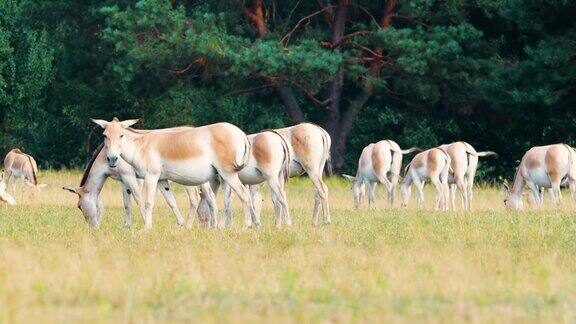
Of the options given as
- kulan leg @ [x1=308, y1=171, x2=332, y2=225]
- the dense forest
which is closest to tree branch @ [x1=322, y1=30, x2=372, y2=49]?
the dense forest

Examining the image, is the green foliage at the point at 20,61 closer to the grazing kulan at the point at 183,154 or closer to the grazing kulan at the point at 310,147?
the grazing kulan at the point at 310,147

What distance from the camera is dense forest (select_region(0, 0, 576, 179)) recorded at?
39.3 m

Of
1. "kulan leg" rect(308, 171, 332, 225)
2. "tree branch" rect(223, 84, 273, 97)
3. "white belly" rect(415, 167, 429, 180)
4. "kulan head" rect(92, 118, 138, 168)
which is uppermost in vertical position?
"kulan head" rect(92, 118, 138, 168)

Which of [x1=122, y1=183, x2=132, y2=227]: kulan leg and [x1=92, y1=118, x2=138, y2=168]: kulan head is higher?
[x1=92, y1=118, x2=138, y2=168]: kulan head

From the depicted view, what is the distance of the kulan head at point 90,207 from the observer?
2080cm

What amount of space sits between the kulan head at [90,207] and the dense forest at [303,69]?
58.8 feet

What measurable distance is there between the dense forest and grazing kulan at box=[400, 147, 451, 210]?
6.95 meters

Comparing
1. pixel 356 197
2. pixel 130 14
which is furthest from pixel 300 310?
pixel 130 14

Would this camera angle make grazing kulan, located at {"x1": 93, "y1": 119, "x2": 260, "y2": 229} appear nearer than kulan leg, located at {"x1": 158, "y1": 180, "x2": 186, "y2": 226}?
Yes

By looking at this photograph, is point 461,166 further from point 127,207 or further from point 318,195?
point 127,207

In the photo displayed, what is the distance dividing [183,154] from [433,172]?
36.4 feet

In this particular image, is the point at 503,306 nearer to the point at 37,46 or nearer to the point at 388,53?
the point at 388,53

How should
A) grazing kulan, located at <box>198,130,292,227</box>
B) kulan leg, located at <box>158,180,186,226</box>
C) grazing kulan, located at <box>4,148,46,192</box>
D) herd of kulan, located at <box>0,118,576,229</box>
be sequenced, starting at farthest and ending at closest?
grazing kulan, located at <box>4,148,46,192</box>
grazing kulan, located at <box>198,130,292,227</box>
kulan leg, located at <box>158,180,186,226</box>
herd of kulan, located at <box>0,118,576,229</box>

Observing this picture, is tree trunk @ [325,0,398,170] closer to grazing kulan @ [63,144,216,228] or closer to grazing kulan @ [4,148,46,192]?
grazing kulan @ [4,148,46,192]
